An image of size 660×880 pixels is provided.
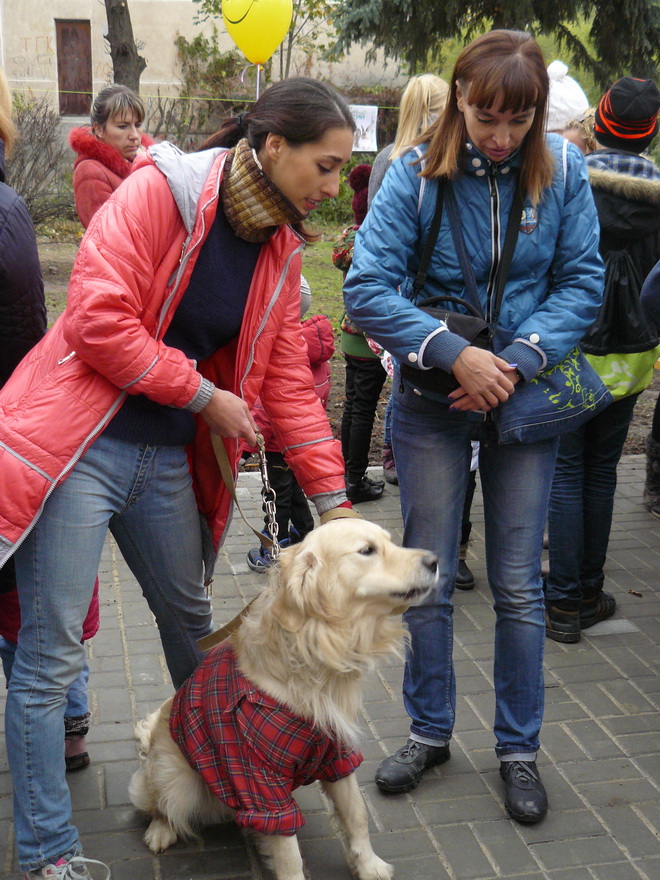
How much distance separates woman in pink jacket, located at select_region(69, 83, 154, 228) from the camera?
7258mm

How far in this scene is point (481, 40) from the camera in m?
2.79

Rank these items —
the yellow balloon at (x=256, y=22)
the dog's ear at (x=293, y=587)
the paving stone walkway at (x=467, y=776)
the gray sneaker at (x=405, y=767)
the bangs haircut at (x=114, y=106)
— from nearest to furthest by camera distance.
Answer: the dog's ear at (x=293, y=587), the paving stone walkway at (x=467, y=776), the gray sneaker at (x=405, y=767), the bangs haircut at (x=114, y=106), the yellow balloon at (x=256, y=22)

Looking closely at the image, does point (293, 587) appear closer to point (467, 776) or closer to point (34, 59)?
point (467, 776)

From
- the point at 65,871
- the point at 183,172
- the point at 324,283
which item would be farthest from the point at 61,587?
the point at 324,283

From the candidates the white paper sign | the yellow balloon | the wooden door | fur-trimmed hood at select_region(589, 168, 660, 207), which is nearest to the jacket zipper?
fur-trimmed hood at select_region(589, 168, 660, 207)

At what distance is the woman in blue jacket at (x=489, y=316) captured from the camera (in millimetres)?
2809

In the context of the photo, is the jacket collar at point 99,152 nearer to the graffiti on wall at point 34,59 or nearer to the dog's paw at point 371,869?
the dog's paw at point 371,869

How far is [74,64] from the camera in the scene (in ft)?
73.4

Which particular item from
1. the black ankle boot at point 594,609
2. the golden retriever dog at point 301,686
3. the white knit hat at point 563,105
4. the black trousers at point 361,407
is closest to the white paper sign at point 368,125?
the white knit hat at point 563,105

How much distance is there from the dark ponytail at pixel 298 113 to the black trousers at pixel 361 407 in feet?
11.1

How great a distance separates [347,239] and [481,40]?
2942 millimetres

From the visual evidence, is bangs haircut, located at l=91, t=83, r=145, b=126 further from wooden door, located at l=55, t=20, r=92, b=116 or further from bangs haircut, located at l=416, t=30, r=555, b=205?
wooden door, located at l=55, t=20, r=92, b=116

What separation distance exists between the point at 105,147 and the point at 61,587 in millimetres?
5663

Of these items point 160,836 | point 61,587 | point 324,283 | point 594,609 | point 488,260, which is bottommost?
point 324,283
